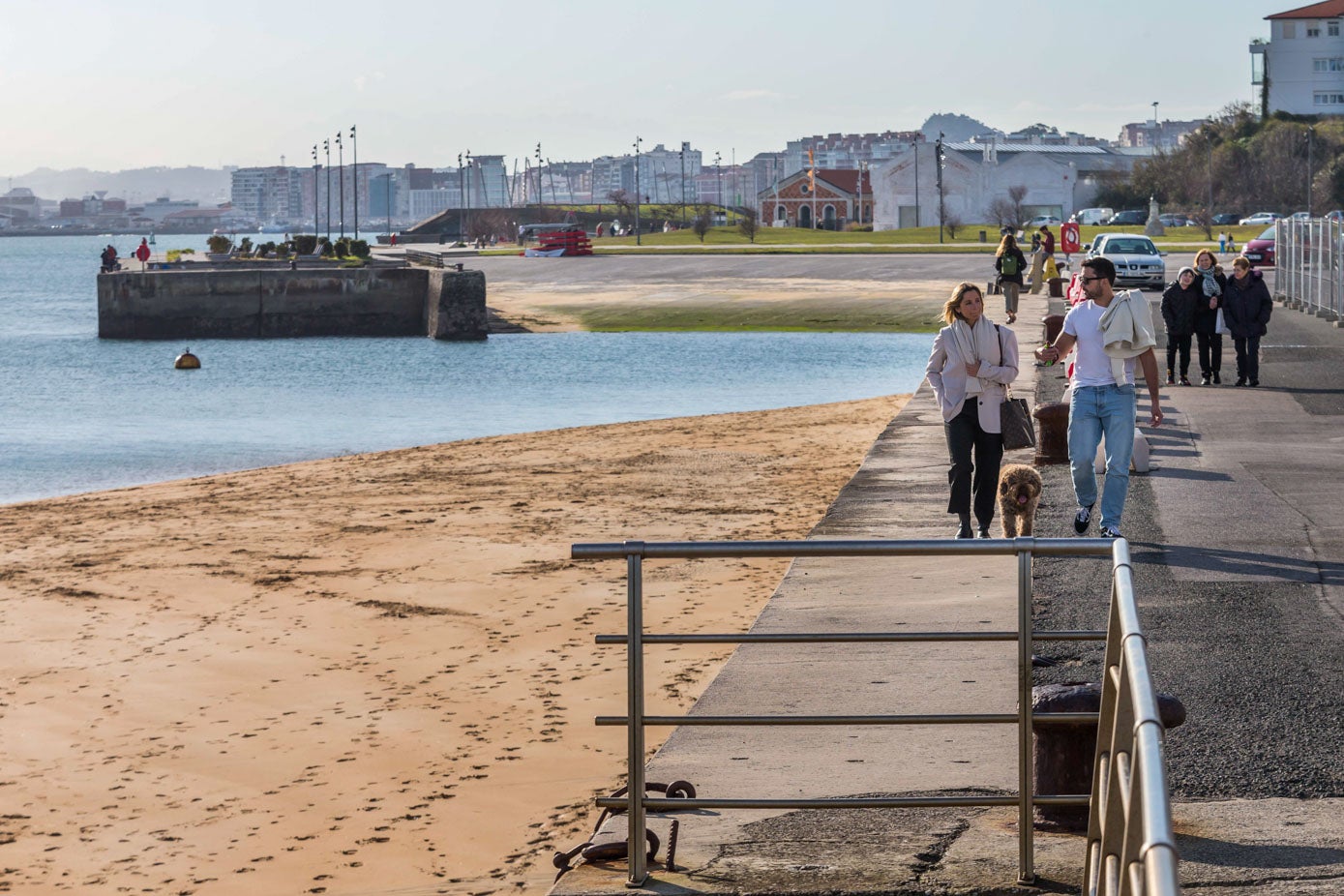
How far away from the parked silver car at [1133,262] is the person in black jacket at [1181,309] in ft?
66.2

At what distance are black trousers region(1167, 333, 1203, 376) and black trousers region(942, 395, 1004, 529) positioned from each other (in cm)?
1174

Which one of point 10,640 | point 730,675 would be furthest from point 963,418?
point 10,640

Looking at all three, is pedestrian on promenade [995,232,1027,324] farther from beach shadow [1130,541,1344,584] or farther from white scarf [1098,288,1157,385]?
beach shadow [1130,541,1344,584]

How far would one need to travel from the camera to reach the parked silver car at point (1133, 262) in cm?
4325

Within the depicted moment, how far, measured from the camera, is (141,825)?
27.6 feet

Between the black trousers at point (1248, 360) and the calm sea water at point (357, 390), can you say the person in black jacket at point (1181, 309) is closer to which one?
the black trousers at point (1248, 360)

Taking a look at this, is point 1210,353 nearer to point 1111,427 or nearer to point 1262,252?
point 1111,427

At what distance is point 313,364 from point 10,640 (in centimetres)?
4190

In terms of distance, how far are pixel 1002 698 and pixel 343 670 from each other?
5286 mm

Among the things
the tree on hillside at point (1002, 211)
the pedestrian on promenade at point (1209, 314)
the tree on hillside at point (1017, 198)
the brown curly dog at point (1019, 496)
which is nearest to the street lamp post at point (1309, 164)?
the tree on hillside at point (1017, 198)

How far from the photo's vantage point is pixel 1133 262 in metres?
43.3

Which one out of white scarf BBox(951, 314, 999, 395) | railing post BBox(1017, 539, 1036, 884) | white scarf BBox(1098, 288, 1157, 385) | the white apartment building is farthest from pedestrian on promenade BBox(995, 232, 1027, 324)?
the white apartment building

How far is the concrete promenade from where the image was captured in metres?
5.45

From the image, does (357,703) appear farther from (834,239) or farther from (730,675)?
(834,239)
